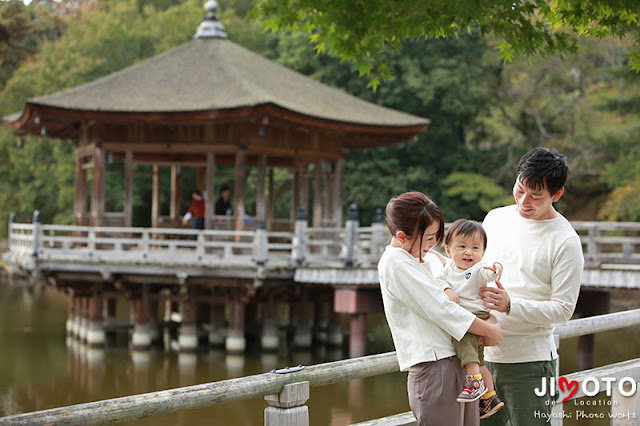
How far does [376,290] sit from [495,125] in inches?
552

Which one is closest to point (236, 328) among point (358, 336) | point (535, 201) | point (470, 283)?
point (358, 336)

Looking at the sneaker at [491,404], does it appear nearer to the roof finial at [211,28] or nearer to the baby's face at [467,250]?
the baby's face at [467,250]

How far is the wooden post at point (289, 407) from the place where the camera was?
3.26 meters

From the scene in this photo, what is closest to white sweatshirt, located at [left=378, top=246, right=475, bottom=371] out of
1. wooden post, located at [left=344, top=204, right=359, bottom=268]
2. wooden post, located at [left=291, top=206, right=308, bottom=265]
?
wooden post, located at [left=344, top=204, right=359, bottom=268]

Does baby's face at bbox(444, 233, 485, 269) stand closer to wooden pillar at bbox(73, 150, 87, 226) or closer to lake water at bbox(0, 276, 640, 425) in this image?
lake water at bbox(0, 276, 640, 425)

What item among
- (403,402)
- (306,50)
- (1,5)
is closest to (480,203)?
(306,50)

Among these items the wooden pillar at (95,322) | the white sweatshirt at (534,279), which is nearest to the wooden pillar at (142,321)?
the wooden pillar at (95,322)

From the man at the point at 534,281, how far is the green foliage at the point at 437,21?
277 centimetres

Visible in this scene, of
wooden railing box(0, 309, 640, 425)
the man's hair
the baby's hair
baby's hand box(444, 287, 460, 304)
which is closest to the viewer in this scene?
wooden railing box(0, 309, 640, 425)

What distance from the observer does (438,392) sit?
9.77 feet

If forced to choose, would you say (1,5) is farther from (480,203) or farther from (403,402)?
(403,402)

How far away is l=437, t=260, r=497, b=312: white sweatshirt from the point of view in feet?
10.2

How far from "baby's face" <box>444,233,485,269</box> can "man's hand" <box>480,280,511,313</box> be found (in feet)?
0.40

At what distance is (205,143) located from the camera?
16.4m
